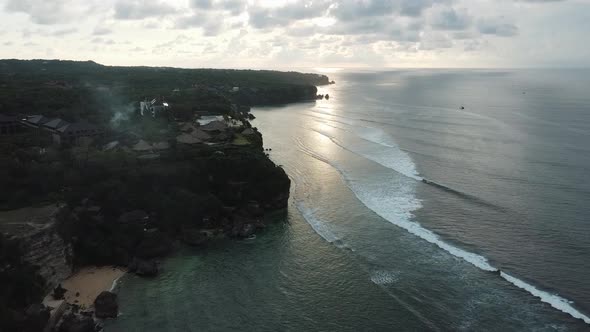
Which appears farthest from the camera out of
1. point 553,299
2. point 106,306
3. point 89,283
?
point 89,283

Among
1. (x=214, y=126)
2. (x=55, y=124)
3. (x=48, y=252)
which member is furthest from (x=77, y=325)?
(x=214, y=126)

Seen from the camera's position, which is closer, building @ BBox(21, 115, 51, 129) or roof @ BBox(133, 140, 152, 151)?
roof @ BBox(133, 140, 152, 151)

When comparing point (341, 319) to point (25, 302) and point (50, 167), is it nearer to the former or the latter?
point (25, 302)

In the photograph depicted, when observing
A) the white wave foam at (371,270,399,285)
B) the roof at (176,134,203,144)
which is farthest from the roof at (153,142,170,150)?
the white wave foam at (371,270,399,285)

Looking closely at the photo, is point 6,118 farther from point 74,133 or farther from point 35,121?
point 74,133

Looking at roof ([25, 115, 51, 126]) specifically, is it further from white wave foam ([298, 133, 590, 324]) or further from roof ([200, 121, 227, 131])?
white wave foam ([298, 133, 590, 324])

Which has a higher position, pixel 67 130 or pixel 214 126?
pixel 214 126

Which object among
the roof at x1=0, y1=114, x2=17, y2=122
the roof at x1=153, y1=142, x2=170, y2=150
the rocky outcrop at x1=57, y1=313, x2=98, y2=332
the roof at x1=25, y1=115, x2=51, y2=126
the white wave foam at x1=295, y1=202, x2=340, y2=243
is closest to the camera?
the rocky outcrop at x1=57, y1=313, x2=98, y2=332
